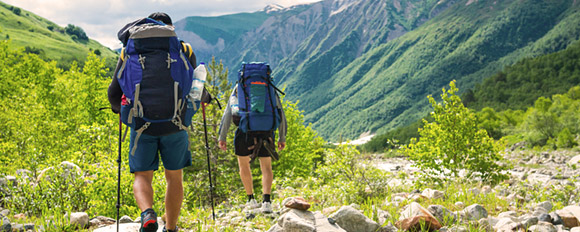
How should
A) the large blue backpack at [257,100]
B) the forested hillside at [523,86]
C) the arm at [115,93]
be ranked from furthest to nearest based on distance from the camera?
the forested hillside at [523,86], the large blue backpack at [257,100], the arm at [115,93]

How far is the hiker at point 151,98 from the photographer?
408 cm

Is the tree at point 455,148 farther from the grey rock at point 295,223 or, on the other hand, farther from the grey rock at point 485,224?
the grey rock at point 295,223

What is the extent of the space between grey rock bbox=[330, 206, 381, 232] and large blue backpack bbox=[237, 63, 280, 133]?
7.46 ft

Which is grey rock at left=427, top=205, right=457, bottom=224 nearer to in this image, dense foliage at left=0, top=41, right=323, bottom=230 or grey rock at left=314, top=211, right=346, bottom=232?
grey rock at left=314, top=211, right=346, bottom=232

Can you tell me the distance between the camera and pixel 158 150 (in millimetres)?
4477

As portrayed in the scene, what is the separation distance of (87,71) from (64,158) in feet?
99.9

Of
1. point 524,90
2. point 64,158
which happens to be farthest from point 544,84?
point 64,158

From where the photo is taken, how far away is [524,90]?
432ft

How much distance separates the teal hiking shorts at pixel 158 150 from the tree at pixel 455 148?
6.04m

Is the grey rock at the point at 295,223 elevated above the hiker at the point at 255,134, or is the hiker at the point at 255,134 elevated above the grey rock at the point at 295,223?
the hiker at the point at 255,134

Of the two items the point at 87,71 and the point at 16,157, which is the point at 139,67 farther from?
the point at 87,71

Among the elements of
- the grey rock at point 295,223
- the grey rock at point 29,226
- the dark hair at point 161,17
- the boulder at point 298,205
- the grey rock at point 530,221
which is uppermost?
the dark hair at point 161,17

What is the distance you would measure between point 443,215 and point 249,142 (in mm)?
3112

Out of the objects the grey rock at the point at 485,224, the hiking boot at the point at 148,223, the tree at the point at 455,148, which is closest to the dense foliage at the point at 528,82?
the tree at the point at 455,148
